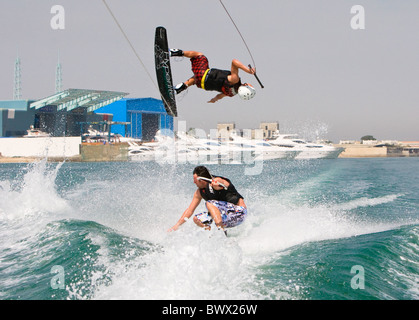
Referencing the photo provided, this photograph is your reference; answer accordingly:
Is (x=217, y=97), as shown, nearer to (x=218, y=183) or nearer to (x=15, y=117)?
(x=218, y=183)

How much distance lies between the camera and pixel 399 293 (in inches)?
204

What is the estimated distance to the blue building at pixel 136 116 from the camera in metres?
55.1

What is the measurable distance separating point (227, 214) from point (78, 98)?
44.7 metres

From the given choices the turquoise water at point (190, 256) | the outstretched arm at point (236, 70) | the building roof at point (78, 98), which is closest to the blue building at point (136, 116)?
the building roof at point (78, 98)

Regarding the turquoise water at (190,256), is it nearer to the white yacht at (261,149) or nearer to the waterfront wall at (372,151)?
the white yacht at (261,149)

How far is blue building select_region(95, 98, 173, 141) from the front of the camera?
55.1m

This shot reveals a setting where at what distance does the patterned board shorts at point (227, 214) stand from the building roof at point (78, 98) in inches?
1662

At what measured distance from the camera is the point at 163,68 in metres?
7.67

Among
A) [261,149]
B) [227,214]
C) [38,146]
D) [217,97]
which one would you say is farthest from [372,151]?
[227,214]

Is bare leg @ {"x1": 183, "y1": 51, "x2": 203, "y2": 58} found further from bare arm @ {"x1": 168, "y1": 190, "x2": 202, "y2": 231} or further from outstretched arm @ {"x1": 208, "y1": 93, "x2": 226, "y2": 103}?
bare arm @ {"x1": 168, "y1": 190, "x2": 202, "y2": 231}

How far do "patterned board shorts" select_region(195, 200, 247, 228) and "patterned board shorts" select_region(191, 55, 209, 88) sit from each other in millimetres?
2340

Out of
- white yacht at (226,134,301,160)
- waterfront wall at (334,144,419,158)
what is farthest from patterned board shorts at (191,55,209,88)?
waterfront wall at (334,144,419,158)

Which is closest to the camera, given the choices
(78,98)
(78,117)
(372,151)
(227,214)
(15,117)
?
(227,214)
